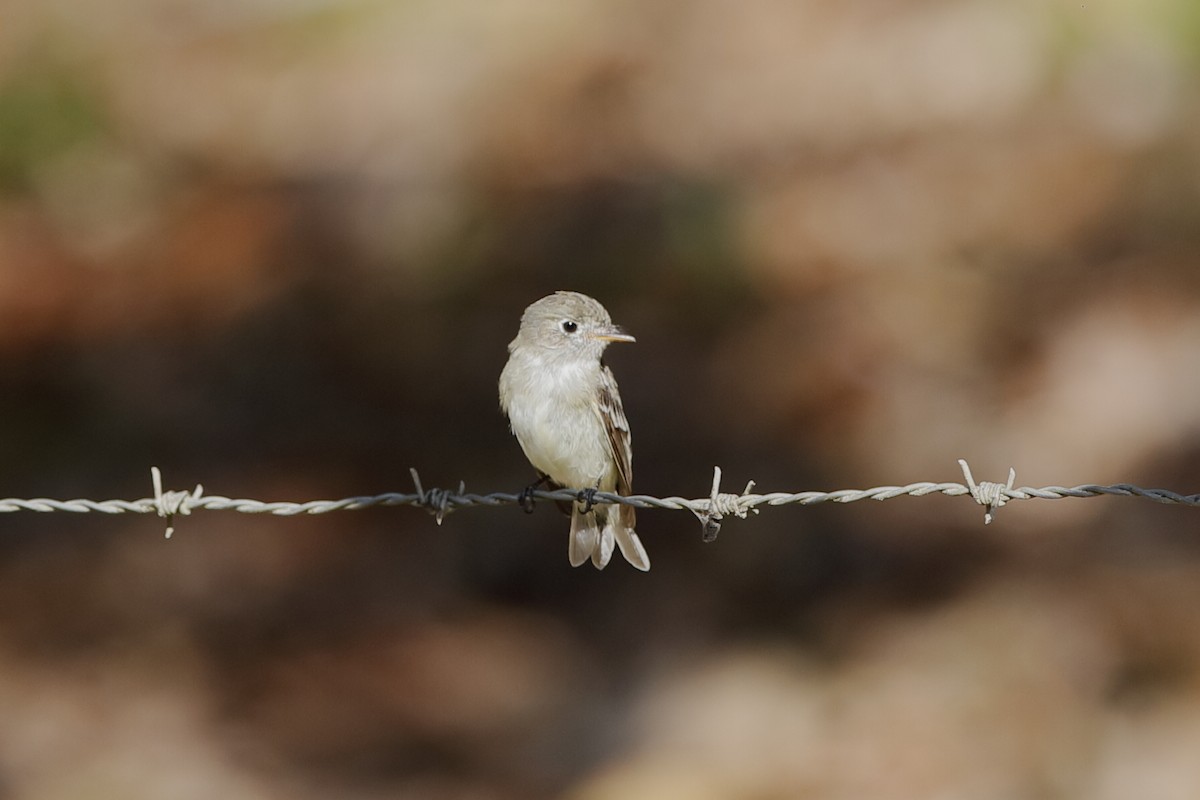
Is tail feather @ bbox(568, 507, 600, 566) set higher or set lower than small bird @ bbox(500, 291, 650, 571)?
lower

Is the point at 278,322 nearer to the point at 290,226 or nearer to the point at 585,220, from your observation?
the point at 290,226

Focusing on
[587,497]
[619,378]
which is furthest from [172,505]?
[619,378]

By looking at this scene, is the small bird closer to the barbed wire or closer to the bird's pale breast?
the bird's pale breast

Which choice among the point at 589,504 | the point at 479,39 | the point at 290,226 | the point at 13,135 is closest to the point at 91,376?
the point at 290,226

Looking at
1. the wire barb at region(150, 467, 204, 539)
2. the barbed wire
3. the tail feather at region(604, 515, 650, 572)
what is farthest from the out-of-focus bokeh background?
the wire barb at region(150, 467, 204, 539)

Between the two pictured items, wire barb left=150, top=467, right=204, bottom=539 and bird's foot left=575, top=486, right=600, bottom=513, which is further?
bird's foot left=575, top=486, right=600, bottom=513

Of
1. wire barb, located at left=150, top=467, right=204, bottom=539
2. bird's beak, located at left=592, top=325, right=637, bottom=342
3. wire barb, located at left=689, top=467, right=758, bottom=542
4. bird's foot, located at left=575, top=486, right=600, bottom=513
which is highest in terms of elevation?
bird's beak, located at left=592, top=325, right=637, bottom=342

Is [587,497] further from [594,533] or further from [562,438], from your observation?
[594,533]
